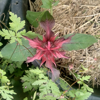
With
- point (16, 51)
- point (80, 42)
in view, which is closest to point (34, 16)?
point (16, 51)

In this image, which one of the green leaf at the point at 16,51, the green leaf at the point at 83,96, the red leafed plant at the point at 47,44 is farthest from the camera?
the green leaf at the point at 16,51

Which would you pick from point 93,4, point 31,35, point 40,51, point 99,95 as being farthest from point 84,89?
point 93,4

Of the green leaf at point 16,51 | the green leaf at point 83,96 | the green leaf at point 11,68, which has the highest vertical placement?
the green leaf at point 16,51

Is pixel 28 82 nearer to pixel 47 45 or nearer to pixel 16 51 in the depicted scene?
pixel 16 51

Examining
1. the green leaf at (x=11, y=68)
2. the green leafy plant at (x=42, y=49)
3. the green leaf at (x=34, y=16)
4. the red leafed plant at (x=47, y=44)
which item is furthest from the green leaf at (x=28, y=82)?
the green leaf at (x=34, y=16)

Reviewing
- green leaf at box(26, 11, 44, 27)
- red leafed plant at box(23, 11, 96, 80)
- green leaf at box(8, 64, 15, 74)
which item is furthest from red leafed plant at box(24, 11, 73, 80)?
green leaf at box(8, 64, 15, 74)

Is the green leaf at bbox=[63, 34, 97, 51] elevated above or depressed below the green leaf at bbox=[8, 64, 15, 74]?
above

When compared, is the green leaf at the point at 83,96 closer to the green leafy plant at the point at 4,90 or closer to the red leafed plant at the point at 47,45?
the red leafed plant at the point at 47,45

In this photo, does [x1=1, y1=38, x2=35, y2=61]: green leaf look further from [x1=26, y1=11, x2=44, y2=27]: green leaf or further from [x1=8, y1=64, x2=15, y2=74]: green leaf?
[x1=26, y1=11, x2=44, y2=27]: green leaf

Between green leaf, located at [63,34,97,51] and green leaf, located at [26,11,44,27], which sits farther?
green leaf, located at [26,11,44,27]
